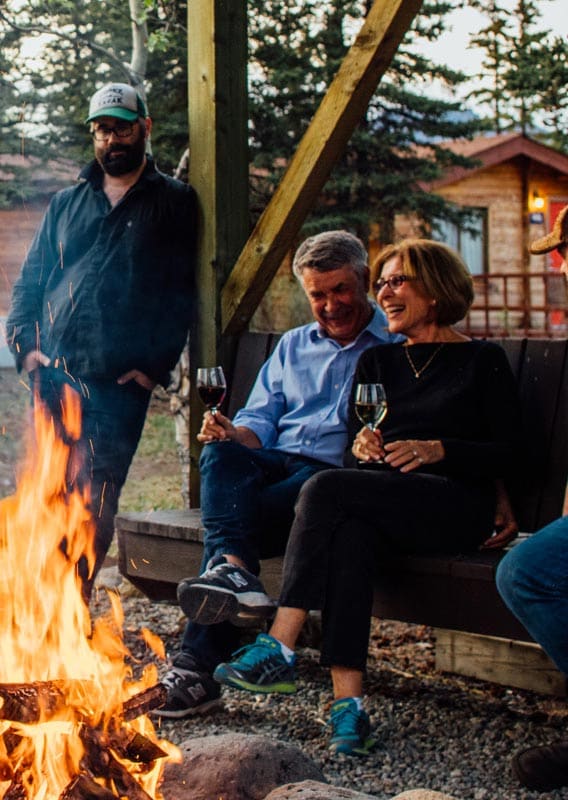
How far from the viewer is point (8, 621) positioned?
2771 millimetres

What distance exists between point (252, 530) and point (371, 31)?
5.79 ft

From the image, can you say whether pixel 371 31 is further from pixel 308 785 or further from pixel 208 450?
pixel 308 785

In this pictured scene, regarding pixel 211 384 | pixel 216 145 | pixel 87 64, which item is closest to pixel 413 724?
pixel 211 384

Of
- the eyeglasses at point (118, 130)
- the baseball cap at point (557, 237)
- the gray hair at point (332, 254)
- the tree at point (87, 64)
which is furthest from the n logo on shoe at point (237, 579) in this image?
the tree at point (87, 64)

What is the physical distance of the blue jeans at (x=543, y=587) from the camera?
259cm

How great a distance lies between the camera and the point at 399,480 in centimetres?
310

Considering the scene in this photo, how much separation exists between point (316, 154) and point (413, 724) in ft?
6.67

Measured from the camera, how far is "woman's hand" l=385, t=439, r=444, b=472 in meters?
3.14

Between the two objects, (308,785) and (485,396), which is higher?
(485,396)

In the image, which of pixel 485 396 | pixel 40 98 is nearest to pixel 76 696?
pixel 485 396

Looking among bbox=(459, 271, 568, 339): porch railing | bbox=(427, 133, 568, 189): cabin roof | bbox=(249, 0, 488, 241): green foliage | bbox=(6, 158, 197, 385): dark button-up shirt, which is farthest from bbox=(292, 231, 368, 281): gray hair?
bbox=(427, 133, 568, 189): cabin roof

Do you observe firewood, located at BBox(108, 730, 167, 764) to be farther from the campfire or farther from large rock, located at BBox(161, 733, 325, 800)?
large rock, located at BBox(161, 733, 325, 800)

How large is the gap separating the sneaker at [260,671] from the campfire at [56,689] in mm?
264

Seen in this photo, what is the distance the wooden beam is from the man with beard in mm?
253
